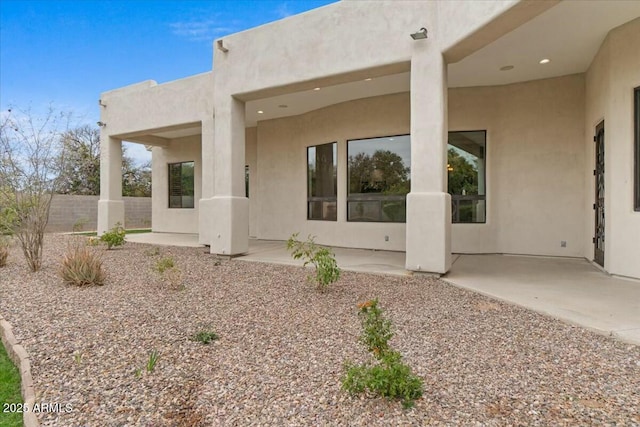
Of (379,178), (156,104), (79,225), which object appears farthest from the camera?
(79,225)

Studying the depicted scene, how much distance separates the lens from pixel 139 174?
27.7 metres

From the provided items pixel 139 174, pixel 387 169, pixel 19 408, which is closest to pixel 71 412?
pixel 19 408

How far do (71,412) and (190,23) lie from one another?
18045mm

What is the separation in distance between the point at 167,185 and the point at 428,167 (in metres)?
11.9

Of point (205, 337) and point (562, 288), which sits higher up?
point (562, 288)

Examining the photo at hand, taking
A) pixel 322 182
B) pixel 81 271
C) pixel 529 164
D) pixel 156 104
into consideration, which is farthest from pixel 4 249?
pixel 529 164

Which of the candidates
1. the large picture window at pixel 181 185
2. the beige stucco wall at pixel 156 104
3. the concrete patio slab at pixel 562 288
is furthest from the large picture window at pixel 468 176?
the large picture window at pixel 181 185

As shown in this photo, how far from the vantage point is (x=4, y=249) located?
7.25m

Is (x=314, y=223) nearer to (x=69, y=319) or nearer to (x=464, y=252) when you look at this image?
(x=464, y=252)

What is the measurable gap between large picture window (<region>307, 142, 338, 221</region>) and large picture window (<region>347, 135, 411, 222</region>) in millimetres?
541

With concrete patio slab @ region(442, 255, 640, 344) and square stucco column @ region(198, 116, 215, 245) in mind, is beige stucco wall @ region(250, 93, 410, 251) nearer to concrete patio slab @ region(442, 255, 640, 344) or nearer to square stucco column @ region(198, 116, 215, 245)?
concrete patio slab @ region(442, 255, 640, 344)

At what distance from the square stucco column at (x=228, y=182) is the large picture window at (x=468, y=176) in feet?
16.5

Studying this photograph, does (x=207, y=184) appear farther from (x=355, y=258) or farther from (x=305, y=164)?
(x=355, y=258)

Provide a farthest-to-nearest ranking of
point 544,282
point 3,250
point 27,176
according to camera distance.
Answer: point 3,250, point 27,176, point 544,282
